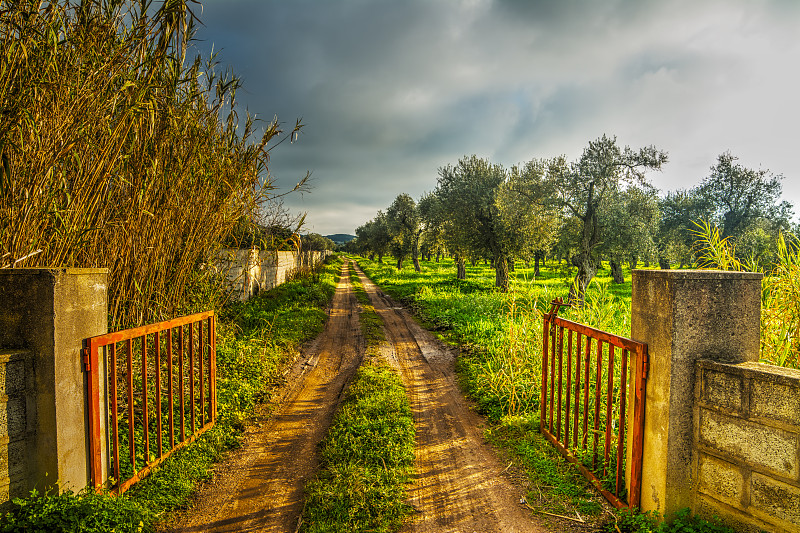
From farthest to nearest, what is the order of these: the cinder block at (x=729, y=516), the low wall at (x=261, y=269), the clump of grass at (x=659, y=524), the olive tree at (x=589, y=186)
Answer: the olive tree at (x=589, y=186) < the low wall at (x=261, y=269) < the clump of grass at (x=659, y=524) < the cinder block at (x=729, y=516)

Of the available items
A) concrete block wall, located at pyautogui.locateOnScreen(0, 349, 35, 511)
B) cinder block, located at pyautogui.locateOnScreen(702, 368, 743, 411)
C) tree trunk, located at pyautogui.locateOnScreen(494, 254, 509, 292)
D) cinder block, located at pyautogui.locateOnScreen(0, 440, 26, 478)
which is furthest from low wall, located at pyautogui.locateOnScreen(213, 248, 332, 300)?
tree trunk, located at pyautogui.locateOnScreen(494, 254, 509, 292)

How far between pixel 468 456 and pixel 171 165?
5.31m

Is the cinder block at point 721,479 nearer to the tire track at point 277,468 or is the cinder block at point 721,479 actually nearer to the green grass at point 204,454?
the tire track at point 277,468

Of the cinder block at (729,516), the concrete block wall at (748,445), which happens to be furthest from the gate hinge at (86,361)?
the cinder block at (729,516)

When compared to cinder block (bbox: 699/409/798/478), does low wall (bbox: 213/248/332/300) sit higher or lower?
higher

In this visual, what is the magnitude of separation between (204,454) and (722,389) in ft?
16.0

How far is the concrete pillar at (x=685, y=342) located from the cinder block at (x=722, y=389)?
0.29 ft

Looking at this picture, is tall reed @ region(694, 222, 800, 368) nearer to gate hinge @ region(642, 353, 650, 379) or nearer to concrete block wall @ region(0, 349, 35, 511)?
gate hinge @ region(642, 353, 650, 379)

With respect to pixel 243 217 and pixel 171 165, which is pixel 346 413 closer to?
pixel 243 217

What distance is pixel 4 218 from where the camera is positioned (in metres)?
2.95

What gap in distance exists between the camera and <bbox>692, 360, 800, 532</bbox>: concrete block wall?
224 centimetres

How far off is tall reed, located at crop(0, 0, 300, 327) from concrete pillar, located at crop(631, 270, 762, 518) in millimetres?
4726

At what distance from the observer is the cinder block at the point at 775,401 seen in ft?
7.26

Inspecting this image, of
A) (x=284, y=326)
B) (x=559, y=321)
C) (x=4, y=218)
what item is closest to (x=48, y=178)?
(x=4, y=218)
